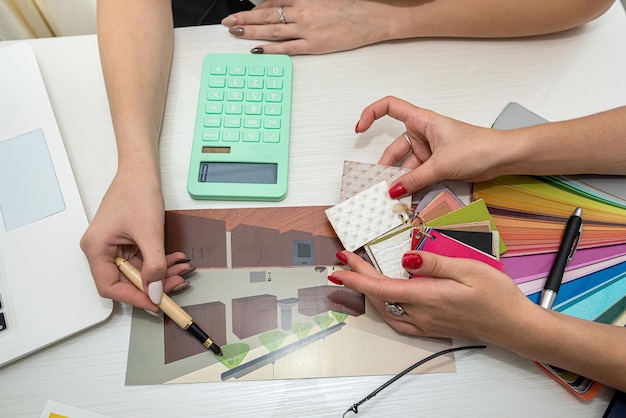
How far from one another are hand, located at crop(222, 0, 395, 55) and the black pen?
50cm

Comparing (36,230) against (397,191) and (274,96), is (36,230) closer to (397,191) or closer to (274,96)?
(274,96)

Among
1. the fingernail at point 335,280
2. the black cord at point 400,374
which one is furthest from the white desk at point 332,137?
the fingernail at point 335,280

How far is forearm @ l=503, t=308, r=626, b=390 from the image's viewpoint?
672mm

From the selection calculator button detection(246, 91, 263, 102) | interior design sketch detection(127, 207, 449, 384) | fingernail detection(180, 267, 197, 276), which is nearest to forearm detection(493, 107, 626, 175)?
interior design sketch detection(127, 207, 449, 384)

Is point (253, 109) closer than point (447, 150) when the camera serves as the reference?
No

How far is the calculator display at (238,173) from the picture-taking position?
856 mm

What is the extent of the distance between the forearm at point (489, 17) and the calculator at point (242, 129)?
26cm

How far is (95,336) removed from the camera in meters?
0.76

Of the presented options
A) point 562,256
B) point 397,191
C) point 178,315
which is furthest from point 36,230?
point 562,256

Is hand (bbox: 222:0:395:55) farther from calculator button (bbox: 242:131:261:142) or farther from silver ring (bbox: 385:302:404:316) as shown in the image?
silver ring (bbox: 385:302:404:316)

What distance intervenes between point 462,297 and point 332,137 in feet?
1.26

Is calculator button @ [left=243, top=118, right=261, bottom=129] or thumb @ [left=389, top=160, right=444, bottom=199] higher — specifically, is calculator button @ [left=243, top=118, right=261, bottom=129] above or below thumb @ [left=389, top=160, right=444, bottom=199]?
above

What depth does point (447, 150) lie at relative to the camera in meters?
0.80

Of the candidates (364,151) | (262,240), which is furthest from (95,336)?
(364,151)
